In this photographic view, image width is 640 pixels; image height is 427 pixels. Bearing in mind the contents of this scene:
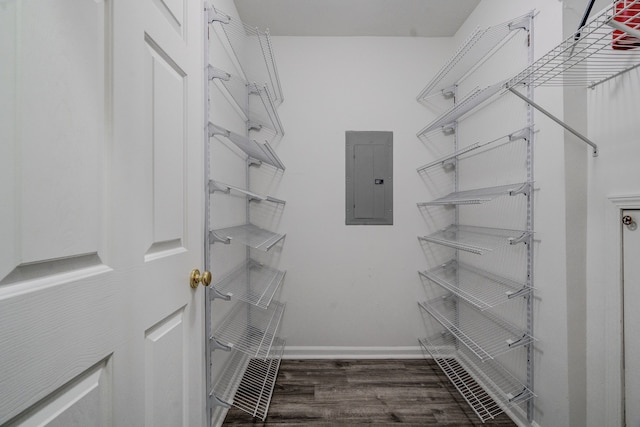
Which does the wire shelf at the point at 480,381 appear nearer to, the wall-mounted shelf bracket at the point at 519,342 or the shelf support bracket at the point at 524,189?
the wall-mounted shelf bracket at the point at 519,342

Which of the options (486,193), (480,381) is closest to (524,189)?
(486,193)

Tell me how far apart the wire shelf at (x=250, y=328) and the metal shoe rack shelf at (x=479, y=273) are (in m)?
1.09

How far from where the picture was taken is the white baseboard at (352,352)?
83.6 inches

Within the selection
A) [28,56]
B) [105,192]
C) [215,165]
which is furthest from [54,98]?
[215,165]

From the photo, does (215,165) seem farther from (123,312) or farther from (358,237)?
(358,237)

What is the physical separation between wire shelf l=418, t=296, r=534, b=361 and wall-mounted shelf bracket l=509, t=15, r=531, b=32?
60.5 inches

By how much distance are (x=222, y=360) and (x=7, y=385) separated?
4.36 feet

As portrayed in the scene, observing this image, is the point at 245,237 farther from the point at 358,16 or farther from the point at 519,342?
the point at 358,16

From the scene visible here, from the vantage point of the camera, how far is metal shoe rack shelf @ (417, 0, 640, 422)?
1.08m

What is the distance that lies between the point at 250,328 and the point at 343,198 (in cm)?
118

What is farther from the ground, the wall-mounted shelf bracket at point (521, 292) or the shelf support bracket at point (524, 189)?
the shelf support bracket at point (524, 189)

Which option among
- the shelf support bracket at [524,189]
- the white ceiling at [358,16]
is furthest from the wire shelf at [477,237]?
the white ceiling at [358,16]

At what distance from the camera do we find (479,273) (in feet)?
5.97

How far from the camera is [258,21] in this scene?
6.55 feet
